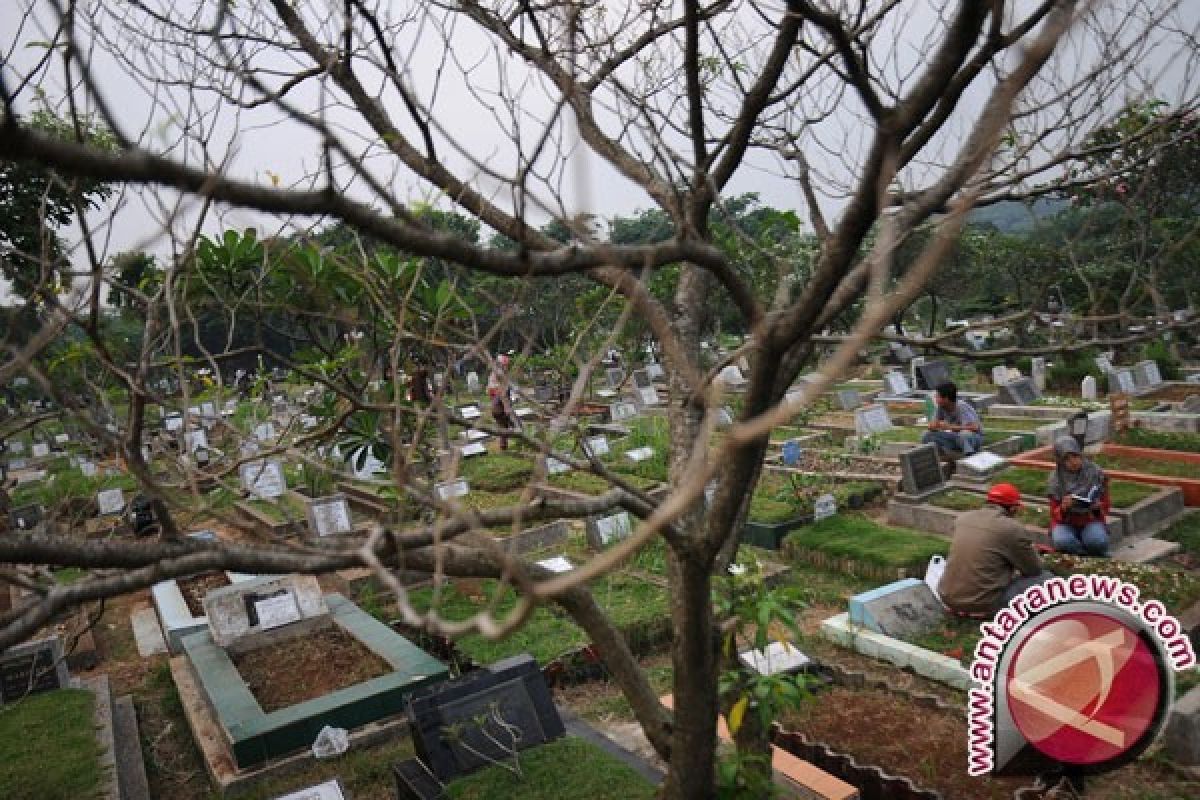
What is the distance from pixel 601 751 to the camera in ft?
14.5

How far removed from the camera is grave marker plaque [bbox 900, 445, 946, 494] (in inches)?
335

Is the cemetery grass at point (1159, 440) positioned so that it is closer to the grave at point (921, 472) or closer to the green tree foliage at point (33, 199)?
the grave at point (921, 472)

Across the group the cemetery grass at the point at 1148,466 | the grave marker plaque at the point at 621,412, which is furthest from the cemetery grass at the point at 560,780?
the grave marker plaque at the point at 621,412

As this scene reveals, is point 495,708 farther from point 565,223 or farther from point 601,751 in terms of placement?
point 565,223

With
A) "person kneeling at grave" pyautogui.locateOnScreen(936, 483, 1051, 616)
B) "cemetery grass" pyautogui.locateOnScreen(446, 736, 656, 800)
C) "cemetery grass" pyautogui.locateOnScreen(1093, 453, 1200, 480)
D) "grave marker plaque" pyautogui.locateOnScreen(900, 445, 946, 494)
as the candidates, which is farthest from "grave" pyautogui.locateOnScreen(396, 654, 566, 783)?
"cemetery grass" pyautogui.locateOnScreen(1093, 453, 1200, 480)

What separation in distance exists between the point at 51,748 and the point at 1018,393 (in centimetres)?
1321

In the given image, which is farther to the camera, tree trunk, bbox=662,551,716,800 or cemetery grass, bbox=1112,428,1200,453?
cemetery grass, bbox=1112,428,1200,453

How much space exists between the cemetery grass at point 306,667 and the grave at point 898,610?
3.24 metres

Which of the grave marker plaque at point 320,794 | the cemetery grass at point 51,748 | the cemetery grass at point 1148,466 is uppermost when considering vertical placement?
the cemetery grass at point 1148,466

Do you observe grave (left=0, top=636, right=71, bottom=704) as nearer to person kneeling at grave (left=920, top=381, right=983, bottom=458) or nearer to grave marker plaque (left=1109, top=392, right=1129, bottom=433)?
person kneeling at grave (left=920, top=381, right=983, bottom=458)

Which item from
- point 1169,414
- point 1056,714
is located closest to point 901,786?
point 1056,714

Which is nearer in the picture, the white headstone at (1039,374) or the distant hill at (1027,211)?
the distant hill at (1027,211)

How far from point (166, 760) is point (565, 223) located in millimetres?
5138

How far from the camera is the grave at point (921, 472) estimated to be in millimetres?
8500
